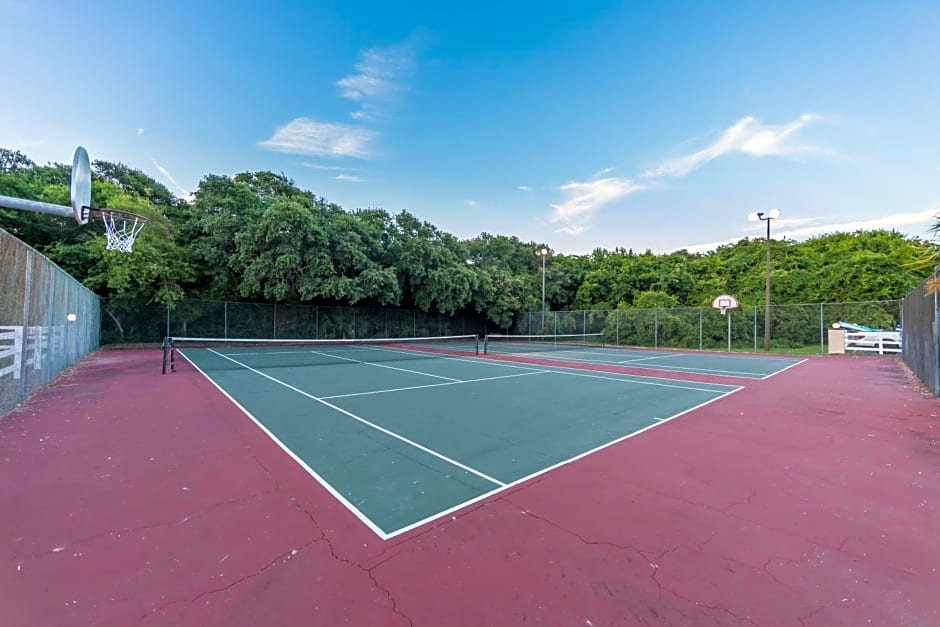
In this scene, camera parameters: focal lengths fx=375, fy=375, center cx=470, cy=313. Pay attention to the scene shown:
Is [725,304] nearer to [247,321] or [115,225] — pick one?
[115,225]

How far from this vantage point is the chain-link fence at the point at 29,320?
582 centimetres

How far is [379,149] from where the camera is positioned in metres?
19.4

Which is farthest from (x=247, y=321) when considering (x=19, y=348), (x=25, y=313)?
(x=19, y=348)

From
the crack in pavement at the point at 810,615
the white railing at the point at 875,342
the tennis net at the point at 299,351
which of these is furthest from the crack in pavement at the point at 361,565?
the white railing at the point at 875,342

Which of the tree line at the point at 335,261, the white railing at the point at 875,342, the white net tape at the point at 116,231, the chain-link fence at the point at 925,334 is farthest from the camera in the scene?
the tree line at the point at 335,261

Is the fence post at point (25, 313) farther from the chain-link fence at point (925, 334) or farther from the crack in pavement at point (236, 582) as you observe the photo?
the chain-link fence at point (925, 334)

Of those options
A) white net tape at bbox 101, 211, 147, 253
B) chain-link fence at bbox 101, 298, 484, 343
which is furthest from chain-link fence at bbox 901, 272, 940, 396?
chain-link fence at bbox 101, 298, 484, 343

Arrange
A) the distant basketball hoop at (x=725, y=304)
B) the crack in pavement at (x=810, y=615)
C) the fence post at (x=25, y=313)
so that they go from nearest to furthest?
the crack in pavement at (x=810, y=615) → the fence post at (x=25, y=313) → the distant basketball hoop at (x=725, y=304)

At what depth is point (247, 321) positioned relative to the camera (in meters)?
22.7

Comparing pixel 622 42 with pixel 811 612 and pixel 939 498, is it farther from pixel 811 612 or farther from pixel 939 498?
pixel 811 612

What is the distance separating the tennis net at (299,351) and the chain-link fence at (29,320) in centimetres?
228

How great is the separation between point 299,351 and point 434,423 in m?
16.1

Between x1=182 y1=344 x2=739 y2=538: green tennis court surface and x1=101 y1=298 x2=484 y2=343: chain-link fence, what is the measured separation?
43.1ft

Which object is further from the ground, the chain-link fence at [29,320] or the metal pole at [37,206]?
the metal pole at [37,206]
